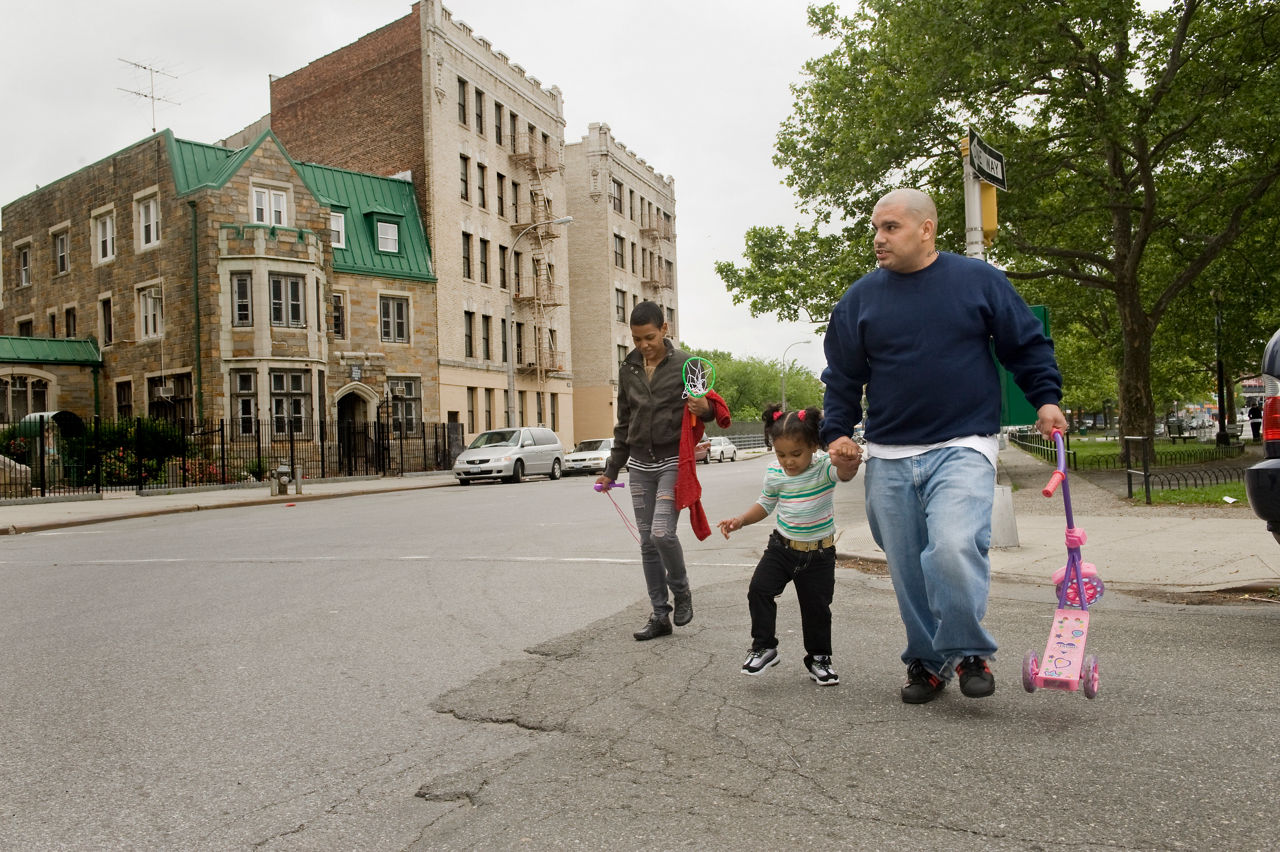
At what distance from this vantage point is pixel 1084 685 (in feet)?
13.3

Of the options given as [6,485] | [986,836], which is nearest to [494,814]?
[986,836]

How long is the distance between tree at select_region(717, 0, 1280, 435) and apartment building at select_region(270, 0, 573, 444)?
15.0 meters

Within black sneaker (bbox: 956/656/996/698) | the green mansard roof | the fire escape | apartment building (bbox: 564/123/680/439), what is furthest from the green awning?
black sneaker (bbox: 956/656/996/698)

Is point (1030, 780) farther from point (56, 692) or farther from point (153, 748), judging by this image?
point (56, 692)

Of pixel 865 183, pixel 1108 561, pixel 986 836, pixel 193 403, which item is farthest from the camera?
pixel 193 403

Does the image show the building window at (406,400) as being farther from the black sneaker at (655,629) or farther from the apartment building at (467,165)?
the black sneaker at (655,629)

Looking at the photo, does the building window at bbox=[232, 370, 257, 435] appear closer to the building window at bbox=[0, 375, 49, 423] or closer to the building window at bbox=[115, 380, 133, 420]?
the building window at bbox=[115, 380, 133, 420]

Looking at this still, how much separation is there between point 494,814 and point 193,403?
1256 inches

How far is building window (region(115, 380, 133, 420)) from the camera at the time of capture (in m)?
35.8

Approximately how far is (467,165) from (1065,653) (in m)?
40.3

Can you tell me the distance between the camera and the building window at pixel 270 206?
1266 inches

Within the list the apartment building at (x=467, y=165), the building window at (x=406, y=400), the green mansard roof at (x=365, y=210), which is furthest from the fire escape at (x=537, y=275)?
the building window at (x=406, y=400)

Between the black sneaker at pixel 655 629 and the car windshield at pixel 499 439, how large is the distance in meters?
24.9

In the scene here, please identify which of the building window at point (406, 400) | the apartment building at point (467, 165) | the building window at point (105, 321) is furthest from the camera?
the apartment building at point (467, 165)
